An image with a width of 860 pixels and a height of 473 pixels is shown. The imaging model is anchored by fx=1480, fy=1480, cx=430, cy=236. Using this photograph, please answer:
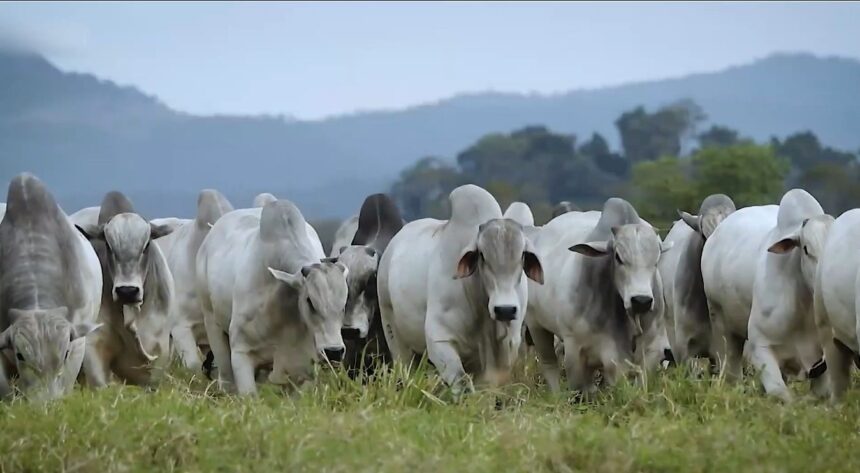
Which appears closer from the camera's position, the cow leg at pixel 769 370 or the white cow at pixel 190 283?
the cow leg at pixel 769 370

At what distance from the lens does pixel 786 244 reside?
7.73 meters

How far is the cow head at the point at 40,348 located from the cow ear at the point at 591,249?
2663 millimetres

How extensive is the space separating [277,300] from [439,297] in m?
0.86

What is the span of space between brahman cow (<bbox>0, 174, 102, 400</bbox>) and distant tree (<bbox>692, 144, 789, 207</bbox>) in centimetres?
1415

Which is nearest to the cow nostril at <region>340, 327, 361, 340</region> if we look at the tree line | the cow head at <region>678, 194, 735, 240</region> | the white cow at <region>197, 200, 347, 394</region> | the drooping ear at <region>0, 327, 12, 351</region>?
the white cow at <region>197, 200, 347, 394</region>

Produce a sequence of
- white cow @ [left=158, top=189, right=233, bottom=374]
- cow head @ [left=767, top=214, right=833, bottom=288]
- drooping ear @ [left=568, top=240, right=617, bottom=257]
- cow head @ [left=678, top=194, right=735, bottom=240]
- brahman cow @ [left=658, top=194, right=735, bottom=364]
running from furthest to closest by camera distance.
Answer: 1. white cow @ [left=158, top=189, right=233, bottom=374]
2. cow head @ [left=678, top=194, right=735, bottom=240]
3. brahman cow @ [left=658, top=194, right=735, bottom=364]
4. drooping ear @ [left=568, top=240, right=617, bottom=257]
5. cow head @ [left=767, top=214, right=833, bottom=288]

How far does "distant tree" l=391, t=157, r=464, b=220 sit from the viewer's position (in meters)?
24.5

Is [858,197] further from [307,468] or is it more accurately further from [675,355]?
[307,468]

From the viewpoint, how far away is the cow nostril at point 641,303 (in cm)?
762

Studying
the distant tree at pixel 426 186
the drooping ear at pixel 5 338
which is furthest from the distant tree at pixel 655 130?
the drooping ear at pixel 5 338

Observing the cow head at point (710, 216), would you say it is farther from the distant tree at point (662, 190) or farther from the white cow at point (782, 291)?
the distant tree at point (662, 190)

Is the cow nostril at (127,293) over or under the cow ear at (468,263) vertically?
under

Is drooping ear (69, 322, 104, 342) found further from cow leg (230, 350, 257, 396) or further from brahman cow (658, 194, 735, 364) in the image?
brahman cow (658, 194, 735, 364)

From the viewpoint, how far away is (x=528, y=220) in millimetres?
10156
